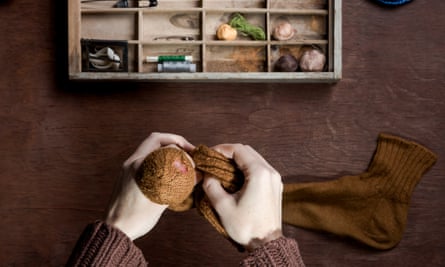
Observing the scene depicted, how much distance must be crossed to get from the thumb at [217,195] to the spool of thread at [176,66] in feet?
1.05

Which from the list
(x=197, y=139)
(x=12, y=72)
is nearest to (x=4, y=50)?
(x=12, y=72)

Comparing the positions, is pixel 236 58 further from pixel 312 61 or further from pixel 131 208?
pixel 131 208

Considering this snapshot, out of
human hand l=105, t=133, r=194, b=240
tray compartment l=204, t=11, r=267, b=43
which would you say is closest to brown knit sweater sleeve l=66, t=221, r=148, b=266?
human hand l=105, t=133, r=194, b=240

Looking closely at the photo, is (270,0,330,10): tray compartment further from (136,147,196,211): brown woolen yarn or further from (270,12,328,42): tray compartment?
(136,147,196,211): brown woolen yarn

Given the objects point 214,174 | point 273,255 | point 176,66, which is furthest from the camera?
point 176,66

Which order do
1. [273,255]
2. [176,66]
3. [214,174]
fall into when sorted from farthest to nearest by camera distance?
1. [176,66]
2. [214,174]
3. [273,255]

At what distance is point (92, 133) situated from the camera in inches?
39.7

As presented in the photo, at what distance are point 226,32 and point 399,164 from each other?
416 mm

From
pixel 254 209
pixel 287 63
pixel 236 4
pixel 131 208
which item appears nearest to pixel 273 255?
pixel 254 209

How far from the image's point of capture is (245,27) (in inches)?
38.4

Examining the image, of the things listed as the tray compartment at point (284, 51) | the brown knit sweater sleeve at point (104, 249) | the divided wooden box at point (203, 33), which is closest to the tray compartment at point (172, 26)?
the divided wooden box at point (203, 33)

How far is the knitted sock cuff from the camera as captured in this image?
989mm

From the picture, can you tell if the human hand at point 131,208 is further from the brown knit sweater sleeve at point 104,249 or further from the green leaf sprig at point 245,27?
the green leaf sprig at point 245,27

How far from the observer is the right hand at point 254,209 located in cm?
58
